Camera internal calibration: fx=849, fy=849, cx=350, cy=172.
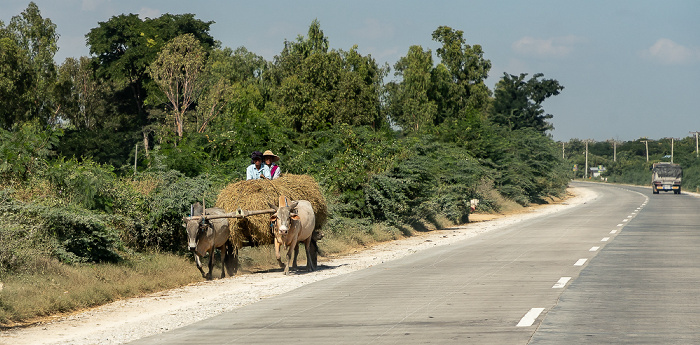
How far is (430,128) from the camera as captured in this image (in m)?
46.9

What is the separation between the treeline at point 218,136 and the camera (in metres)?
15.3

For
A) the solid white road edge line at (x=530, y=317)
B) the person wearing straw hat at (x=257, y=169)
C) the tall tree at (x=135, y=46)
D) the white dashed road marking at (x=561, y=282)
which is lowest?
the white dashed road marking at (x=561, y=282)

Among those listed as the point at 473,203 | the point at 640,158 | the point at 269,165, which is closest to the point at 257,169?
the point at 269,165

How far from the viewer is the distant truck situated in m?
81.3

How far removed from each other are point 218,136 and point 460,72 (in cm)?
4305

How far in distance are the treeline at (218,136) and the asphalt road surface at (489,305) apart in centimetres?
432

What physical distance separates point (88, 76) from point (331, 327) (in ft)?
230

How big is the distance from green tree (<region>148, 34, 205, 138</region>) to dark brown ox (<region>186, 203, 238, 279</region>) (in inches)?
1679

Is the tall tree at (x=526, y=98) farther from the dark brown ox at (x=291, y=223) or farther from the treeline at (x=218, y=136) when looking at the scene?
the dark brown ox at (x=291, y=223)

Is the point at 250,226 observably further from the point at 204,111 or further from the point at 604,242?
the point at 204,111

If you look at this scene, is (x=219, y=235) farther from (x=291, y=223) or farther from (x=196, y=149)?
(x=196, y=149)

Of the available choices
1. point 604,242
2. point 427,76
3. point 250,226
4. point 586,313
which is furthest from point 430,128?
point 586,313

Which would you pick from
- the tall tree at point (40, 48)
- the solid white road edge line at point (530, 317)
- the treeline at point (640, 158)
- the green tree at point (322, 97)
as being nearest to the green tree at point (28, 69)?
the tall tree at point (40, 48)

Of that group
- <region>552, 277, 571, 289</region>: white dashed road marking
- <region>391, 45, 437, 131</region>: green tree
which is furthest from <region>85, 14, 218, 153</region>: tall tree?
<region>552, 277, 571, 289</region>: white dashed road marking
